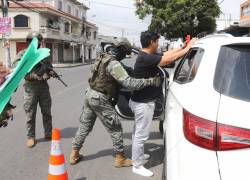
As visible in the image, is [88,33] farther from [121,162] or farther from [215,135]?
[215,135]

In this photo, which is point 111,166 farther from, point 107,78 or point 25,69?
point 25,69

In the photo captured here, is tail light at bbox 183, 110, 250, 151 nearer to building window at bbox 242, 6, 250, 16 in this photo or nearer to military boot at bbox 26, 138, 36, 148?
military boot at bbox 26, 138, 36, 148

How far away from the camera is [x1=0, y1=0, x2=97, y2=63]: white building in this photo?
144ft

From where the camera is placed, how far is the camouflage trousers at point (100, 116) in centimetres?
492

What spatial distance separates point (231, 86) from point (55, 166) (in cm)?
226

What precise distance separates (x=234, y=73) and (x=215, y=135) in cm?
49

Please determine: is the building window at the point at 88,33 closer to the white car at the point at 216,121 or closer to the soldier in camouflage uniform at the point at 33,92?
the soldier in camouflage uniform at the point at 33,92

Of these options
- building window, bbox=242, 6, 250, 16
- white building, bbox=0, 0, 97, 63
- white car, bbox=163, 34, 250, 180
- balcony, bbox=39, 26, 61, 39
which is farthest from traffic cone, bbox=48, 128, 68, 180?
balcony, bbox=39, 26, 61, 39

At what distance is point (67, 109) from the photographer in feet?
32.2

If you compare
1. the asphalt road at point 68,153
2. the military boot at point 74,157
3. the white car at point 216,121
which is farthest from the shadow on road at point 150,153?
the white car at point 216,121

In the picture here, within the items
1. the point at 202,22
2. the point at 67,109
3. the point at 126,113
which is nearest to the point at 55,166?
the point at 126,113

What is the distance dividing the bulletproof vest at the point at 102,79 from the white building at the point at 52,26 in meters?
31.8

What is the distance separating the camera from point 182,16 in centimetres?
3369

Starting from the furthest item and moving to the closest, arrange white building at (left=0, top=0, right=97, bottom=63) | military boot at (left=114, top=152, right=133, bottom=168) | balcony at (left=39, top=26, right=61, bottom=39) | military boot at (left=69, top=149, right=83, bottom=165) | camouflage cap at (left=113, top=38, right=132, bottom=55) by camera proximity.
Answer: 1. balcony at (left=39, top=26, right=61, bottom=39)
2. white building at (left=0, top=0, right=97, bottom=63)
3. military boot at (left=69, top=149, right=83, bottom=165)
4. military boot at (left=114, top=152, right=133, bottom=168)
5. camouflage cap at (left=113, top=38, right=132, bottom=55)
